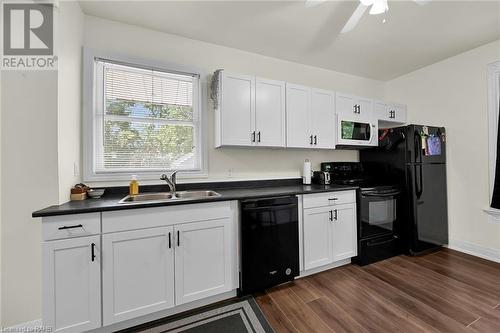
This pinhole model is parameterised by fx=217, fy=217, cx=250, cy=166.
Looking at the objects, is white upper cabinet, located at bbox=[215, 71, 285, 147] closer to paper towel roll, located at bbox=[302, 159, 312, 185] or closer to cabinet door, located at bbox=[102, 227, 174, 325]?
paper towel roll, located at bbox=[302, 159, 312, 185]

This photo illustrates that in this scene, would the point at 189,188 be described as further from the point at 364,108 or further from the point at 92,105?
the point at 364,108

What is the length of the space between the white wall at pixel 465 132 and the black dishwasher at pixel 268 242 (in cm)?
251

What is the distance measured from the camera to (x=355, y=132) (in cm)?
301

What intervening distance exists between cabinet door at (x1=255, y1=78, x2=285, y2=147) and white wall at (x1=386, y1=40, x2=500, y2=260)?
2.42 metres

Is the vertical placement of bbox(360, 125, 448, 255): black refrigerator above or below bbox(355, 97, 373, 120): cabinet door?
below

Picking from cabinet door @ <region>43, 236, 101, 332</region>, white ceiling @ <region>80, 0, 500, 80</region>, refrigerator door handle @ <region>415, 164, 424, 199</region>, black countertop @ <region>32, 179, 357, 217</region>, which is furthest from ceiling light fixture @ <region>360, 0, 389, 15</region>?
cabinet door @ <region>43, 236, 101, 332</region>

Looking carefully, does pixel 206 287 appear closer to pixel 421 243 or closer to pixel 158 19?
pixel 158 19

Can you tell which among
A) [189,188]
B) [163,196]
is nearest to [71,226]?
[163,196]

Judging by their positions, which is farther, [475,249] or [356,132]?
[356,132]

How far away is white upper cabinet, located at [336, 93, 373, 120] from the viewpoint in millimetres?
2932

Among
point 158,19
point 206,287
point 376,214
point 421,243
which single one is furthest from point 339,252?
point 158,19

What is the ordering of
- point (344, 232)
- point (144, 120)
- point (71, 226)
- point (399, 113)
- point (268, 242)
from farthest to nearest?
point (399, 113) → point (344, 232) → point (144, 120) → point (268, 242) → point (71, 226)

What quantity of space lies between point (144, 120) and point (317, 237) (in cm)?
224

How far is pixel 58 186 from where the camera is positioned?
62.9 inches
